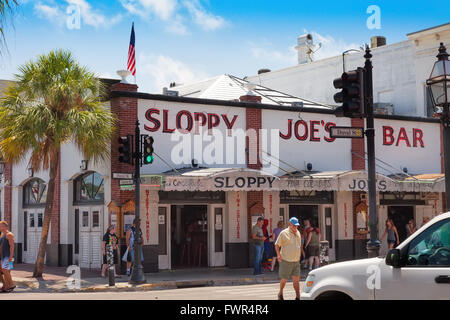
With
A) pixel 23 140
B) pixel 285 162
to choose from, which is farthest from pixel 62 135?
pixel 285 162

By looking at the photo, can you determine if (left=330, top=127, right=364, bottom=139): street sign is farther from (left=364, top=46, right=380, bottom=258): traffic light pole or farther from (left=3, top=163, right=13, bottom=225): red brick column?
(left=3, top=163, right=13, bottom=225): red brick column

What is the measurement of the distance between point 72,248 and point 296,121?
982cm

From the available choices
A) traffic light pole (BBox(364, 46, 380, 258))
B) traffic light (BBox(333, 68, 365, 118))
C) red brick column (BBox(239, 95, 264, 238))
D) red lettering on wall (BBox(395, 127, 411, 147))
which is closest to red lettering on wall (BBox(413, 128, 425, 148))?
red lettering on wall (BBox(395, 127, 411, 147))

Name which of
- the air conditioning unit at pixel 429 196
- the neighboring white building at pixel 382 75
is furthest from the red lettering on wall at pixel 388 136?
the neighboring white building at pixel 382 75

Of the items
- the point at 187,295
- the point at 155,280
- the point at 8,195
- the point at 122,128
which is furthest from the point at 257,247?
the point at 8,195

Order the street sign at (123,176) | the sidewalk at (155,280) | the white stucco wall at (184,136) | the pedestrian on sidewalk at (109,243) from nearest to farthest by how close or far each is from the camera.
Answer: the sidewalk at (155,280)
the street sign at (123,176)
the pedestrian on sidewalk at (109,243)
the white stucco wall at (184,136)

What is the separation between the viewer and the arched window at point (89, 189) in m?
23.4

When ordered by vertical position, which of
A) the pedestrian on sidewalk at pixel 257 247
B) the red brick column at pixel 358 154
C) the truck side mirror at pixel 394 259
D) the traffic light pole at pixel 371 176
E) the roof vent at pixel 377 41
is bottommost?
the pedestrian on sidewalk at pixel 257 247

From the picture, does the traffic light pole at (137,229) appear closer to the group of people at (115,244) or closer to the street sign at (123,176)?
the street sign at (123,176)

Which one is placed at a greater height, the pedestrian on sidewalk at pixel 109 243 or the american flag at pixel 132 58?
the american flag at pixel 132 58

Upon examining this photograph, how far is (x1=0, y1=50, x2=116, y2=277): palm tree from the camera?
20000mm

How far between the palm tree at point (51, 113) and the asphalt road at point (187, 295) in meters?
4.38

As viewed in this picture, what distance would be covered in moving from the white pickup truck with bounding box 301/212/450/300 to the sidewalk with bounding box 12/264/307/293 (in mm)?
11411
